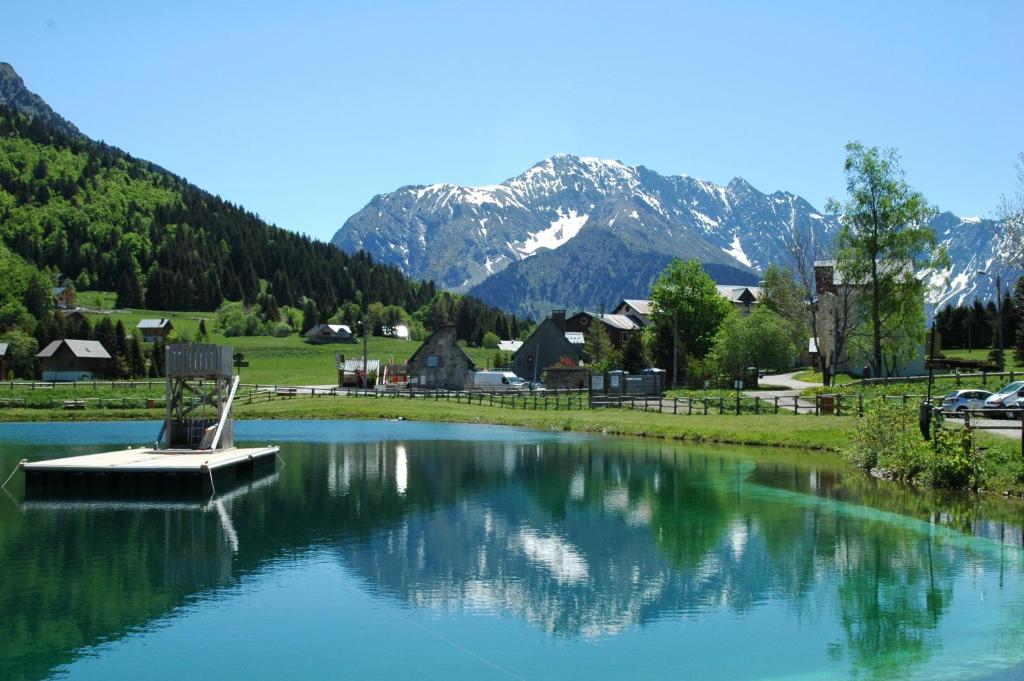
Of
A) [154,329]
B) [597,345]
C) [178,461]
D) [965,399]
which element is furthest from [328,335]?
[178,461]

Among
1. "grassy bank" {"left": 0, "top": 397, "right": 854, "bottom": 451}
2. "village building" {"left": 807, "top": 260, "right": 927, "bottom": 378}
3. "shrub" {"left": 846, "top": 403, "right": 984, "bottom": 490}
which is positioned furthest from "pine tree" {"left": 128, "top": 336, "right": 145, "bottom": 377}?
"shrub" {"left": 846, "top": 403, "right": 984, "bottom": 490}

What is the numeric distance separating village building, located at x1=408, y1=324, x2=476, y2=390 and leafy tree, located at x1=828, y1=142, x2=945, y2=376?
48689mm

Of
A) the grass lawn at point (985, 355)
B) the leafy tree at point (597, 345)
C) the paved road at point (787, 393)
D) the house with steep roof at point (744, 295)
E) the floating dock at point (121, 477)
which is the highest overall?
the house with steep roof at point (744, 295)

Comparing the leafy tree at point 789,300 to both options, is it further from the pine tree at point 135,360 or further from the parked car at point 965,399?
the pine tree at point 135,360

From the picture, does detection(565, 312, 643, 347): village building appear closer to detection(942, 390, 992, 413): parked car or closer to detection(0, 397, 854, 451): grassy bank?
detection(0, 397, 854, 451): grassy bank

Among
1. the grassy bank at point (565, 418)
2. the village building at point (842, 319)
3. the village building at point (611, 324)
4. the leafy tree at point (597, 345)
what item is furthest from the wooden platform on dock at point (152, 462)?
the village building at point (611, 324)

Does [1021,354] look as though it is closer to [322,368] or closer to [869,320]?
[869,320]

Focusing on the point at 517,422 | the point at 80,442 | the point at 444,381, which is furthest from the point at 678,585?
the point at 444,381

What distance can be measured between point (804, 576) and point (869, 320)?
55831mm

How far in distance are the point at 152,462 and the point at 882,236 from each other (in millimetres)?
50355

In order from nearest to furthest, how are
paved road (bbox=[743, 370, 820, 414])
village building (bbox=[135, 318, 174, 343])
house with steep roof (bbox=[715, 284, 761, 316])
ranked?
paved road (bbox=[743, 370, 820, 414]) < house with steep roof (bbox=[715, 284, 761, 316]) < village building (bbox=[135, 318, 174, 343])

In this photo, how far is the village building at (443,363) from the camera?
10688cm

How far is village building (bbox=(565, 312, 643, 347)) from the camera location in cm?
13275

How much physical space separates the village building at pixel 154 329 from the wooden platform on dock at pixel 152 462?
472 ft
